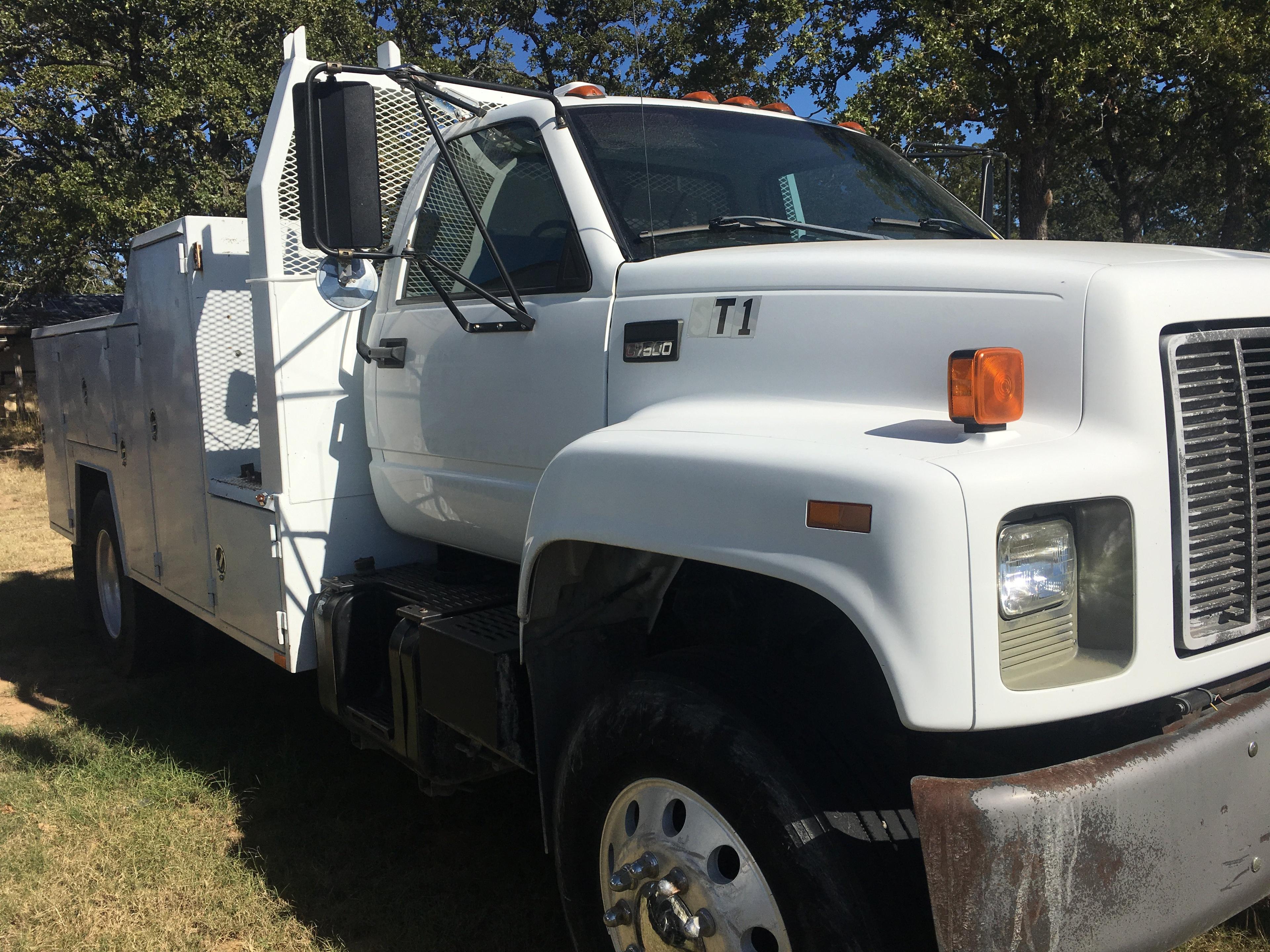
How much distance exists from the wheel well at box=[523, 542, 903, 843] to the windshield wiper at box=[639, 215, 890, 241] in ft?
2.99

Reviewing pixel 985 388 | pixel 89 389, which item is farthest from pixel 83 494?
pixel 985 388

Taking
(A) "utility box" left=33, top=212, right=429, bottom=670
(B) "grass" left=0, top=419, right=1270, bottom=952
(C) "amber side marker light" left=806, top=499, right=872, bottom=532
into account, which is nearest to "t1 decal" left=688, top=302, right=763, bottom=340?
(C) "amber side marker light" left=806, top=499, right=872, bottom=532

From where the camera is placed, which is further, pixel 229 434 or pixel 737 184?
pixel 229 434

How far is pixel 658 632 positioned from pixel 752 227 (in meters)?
1.15

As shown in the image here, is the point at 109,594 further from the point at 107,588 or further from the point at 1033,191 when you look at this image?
the point at 1033,191

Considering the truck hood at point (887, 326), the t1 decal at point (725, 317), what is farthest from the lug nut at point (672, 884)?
the t1 decal at point (725, 317)

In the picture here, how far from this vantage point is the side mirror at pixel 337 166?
2.90 metres

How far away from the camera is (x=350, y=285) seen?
3.88m

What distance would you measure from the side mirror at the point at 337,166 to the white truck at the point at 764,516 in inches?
0.4

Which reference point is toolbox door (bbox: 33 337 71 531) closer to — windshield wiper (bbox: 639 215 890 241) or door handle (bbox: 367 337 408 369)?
door handle (bbox: 367 337 408 369)

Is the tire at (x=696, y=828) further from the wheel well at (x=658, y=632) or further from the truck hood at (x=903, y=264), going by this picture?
the truck hood at (x=903, y=264)

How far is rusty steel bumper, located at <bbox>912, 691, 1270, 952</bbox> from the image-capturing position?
1.81 metres

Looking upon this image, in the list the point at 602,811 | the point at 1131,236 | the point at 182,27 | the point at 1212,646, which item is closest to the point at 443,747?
the point at 602,811

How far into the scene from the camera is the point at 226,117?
15.6 meters
